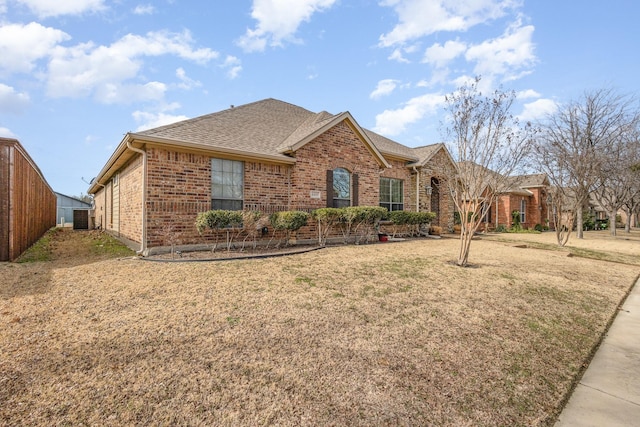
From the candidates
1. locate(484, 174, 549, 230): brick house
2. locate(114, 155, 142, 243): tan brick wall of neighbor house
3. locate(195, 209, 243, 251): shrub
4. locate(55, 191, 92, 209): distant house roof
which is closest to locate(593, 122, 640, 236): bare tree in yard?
locate(484, 174, 549, 230): brick house

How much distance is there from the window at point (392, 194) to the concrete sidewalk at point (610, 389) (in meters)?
11.1

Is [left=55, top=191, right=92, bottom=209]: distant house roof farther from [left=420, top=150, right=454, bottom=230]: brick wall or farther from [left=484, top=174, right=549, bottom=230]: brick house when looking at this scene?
[left=484, top=174, right=549, bottom=230]: brick house

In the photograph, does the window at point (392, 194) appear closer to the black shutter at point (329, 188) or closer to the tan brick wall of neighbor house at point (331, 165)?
the tan brick wall of neighbor house at point (331, 165)

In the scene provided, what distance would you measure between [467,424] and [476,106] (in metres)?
7.17

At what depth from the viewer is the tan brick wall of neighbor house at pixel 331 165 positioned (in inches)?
409

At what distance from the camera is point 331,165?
11188 millimetres

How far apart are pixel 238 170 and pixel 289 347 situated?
7.35 metres

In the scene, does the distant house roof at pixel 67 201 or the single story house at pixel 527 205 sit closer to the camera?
the single story house at pixel 527 205

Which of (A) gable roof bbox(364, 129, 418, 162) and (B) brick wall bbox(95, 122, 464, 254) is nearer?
(B) brick wall bbox(95, 122, 464, 254)

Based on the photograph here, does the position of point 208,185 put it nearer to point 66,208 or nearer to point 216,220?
point 216,220

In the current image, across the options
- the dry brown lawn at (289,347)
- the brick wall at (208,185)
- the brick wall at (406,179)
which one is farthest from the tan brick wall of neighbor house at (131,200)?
the brick wall at (406,179)

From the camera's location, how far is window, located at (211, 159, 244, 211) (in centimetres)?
880

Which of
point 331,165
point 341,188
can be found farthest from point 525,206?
point 331,165

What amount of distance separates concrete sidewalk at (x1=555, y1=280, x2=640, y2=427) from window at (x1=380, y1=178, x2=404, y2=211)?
11.1 metres
